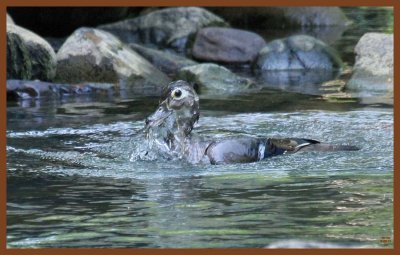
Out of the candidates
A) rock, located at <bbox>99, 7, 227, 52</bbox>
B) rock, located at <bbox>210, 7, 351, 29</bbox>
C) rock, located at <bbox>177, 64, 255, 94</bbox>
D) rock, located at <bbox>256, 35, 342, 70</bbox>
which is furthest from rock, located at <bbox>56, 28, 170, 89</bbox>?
rock, located at <bbox>210, 7, 351, 29</bbox>

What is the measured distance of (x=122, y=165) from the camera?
830 cm

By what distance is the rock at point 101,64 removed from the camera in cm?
1462

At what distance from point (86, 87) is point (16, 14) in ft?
29.7

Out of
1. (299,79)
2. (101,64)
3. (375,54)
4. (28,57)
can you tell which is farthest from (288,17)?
(28,57)

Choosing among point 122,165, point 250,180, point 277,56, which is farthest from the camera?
point 277,56

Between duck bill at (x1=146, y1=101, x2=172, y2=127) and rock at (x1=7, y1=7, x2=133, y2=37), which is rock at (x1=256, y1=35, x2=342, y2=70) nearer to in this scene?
rock at (x1=7, y1=7, x2=133, y2=37)

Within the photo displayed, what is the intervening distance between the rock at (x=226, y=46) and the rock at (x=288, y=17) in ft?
20.8

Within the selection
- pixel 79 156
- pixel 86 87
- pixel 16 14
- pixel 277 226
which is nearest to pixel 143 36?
pixel 16 14

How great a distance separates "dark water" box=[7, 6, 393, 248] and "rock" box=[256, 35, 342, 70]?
5.22 meters

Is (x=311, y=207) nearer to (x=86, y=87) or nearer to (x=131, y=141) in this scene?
(x=131, y=141)

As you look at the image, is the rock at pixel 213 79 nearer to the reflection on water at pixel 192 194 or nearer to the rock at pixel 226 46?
the rock at pixel 226 46

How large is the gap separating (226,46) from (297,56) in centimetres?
161

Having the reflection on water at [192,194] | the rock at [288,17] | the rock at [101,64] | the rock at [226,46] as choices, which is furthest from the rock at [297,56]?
the rock at [288,17]

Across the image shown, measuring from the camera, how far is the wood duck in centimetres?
823
